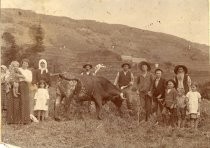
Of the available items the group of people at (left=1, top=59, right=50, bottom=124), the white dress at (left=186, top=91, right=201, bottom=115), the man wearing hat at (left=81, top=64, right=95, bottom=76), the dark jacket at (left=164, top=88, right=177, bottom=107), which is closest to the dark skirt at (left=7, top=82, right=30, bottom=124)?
the group of people at (left=1, top=59, right=50, bottom=124)

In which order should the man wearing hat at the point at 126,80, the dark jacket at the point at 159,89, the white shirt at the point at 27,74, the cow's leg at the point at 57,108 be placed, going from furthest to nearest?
the white shirt at the point at 27,74, the cow's leg at the point at 57,108, the man wearing hat at the point at 126,80, the dark jacket at the point at 159,89

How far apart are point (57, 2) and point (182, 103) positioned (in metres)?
1.69

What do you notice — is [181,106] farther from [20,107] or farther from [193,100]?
[20,107]

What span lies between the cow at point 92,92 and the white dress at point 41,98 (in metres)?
0.16

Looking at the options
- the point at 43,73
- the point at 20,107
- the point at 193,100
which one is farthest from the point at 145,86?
the point at 20,107

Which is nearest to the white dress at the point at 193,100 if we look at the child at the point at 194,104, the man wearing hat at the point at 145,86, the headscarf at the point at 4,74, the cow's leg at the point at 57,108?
the child at the point at 194,104

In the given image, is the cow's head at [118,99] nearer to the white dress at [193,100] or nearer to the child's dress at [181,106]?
the child's dress at [181,106]

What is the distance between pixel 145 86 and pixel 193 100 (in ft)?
1.65

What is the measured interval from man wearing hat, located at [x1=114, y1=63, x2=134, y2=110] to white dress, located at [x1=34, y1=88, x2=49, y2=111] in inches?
32.6

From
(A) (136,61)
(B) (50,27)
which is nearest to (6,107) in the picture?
(B) (50,27)

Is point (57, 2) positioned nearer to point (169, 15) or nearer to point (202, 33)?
point (169, 15)

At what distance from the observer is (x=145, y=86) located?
5.25 m

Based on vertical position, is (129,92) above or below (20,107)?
above

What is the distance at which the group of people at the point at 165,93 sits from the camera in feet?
16.6
